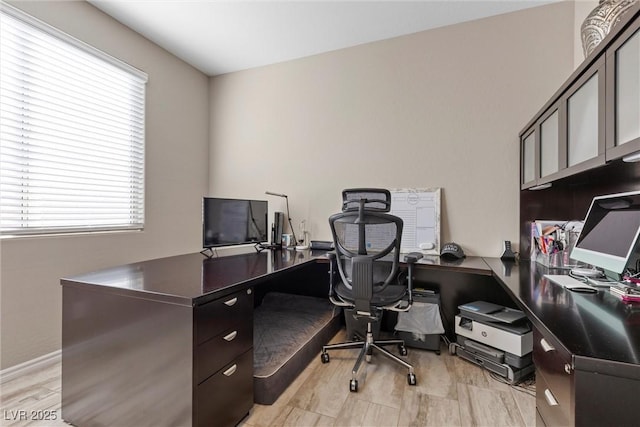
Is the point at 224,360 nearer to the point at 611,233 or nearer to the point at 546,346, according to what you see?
the point at 546,346

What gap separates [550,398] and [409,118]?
2.28m

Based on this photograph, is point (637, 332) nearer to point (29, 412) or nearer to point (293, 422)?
point (293, 422)

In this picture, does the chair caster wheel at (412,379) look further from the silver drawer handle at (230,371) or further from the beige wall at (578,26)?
the beige wall at (578,26)

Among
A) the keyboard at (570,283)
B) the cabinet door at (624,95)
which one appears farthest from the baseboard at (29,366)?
the cabinet door at (624,95)

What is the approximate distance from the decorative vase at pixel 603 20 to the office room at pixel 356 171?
0.16 ft

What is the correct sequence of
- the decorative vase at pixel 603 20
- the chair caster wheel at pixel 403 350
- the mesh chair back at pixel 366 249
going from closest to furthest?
the decorative vase at pixel 603 20, the mesh chair back at pixel 366 249, the chair caster wheel at pixel 403 350

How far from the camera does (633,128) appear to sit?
36.9 inches

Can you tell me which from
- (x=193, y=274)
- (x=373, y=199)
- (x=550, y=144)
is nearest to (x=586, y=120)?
(x=550, y=144)

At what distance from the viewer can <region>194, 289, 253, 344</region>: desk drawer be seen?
4.00ft

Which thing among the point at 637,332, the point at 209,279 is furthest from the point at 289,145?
the point at 637,332

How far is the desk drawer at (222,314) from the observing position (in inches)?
47.9

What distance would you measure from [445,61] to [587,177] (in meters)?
1.49

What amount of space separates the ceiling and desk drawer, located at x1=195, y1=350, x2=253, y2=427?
2.58 meters

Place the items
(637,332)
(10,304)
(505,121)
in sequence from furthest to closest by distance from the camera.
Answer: (505,121) → (10,304) → (637,332)
